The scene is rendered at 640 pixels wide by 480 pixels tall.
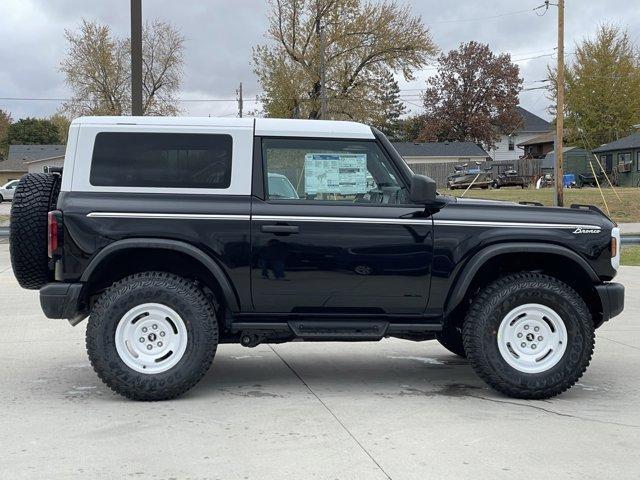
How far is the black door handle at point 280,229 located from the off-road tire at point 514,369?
4.95 feet

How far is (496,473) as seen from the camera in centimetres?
404

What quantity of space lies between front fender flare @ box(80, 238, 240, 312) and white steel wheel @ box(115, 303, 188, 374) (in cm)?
39

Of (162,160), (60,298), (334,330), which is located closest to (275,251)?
(334,330)

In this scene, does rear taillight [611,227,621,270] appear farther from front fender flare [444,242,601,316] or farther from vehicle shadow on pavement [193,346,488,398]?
vehicle shadow on pavement [193,346,488,398]

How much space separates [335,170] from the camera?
5.59 meters

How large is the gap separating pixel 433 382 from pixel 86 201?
122 inches

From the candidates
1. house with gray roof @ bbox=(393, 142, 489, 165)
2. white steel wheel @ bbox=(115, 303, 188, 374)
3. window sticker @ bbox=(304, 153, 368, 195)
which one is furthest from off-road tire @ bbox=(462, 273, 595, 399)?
house with gray roof @ bbox=(393, 142, 489, 165)

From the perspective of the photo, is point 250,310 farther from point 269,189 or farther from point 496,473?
point 496,473

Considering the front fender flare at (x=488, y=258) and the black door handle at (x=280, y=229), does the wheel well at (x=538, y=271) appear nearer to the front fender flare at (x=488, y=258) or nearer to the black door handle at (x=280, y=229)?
the front fender flare at (x=488, y=258)

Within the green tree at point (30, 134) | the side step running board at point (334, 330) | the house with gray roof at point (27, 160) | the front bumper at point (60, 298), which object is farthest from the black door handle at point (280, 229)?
the green tree at point (30, 134)

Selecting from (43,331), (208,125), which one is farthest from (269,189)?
(43,331)

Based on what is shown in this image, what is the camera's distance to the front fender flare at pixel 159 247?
5.19m

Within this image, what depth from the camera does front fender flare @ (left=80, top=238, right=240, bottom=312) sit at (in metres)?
5.19

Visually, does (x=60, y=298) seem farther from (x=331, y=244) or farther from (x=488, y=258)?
(x=488, y=258)
